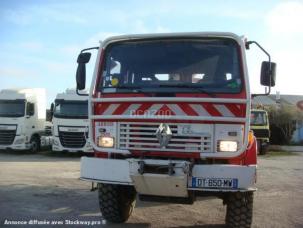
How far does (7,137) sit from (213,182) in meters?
17.4

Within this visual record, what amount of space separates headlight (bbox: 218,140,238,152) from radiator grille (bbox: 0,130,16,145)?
17.1 metres

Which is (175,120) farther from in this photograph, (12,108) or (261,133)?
(261,133)

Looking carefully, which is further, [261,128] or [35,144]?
[261,128]

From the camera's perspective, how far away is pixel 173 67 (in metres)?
6.79

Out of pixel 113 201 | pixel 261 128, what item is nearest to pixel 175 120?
pixel 113 201

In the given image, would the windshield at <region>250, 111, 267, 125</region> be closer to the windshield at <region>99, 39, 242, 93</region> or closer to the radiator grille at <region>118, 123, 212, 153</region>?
the windshield at <region>99, 39, 242, 93</region>

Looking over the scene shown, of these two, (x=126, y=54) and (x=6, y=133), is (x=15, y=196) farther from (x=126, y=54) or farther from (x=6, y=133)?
(x=6, y=133)

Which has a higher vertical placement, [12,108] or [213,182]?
[12,108]

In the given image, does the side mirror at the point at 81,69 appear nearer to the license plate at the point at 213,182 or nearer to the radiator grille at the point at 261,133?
the license plate at the point at 213,182

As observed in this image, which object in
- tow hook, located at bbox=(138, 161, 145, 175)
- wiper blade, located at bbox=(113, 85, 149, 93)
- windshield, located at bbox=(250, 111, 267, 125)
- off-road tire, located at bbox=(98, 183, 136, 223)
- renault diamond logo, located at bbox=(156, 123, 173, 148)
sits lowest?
off-road tire, located at bbox=(98, 183, 136, 223)

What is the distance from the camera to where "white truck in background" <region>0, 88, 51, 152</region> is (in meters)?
21.7

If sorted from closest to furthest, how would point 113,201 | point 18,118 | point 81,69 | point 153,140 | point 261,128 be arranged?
point 153,140, point 113,201, point 81,69, point 18,118, point 261,128

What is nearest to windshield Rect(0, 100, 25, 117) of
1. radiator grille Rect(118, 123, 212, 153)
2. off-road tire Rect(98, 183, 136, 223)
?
off-road tire Rect(98, 183, 136, 223)

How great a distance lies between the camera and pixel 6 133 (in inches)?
859
